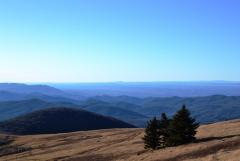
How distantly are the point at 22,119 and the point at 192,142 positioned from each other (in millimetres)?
167059

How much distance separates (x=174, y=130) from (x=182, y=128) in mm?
929

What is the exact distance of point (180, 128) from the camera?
41250 millimetres

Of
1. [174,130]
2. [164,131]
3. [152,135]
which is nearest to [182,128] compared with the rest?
[174,130]

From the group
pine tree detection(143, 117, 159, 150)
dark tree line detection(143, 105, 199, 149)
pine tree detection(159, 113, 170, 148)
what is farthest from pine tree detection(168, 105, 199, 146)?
pine tree detection(143, 117, 159, 150)

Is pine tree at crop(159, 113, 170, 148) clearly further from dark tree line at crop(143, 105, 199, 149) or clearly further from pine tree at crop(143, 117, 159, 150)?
pine tree at crop(143, 117, 159, 150)

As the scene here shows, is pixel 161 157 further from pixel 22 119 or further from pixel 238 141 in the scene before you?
pixel 22 119

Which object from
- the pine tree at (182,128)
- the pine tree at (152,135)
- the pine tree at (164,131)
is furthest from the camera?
the pine tree at (152,135)

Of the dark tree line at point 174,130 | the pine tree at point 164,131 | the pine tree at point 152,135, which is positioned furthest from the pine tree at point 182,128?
the pine tree at point 152,135

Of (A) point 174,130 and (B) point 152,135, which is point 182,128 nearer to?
(A) point 174,130

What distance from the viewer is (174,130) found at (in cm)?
4175

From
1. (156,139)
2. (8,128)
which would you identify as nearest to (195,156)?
(156,139)

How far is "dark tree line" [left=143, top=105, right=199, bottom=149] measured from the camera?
135ft

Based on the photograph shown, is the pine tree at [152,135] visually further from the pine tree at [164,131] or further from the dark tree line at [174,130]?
the pine tree at [164,131]

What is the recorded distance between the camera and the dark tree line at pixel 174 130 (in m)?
41.2
